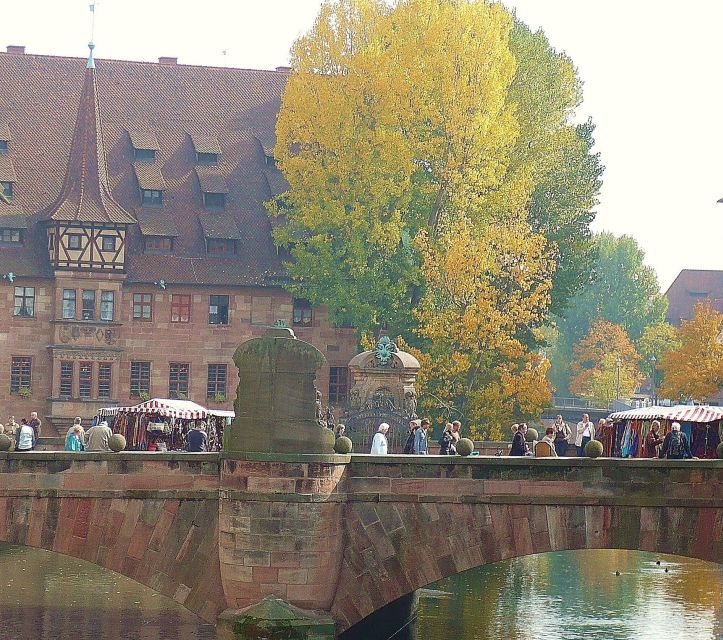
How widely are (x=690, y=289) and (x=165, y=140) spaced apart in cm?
7285

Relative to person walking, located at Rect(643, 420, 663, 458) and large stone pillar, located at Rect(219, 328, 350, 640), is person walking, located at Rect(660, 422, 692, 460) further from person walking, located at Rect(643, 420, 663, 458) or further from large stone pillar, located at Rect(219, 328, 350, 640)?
large stone pillar, located at Rect(219, 328, 350, 640)

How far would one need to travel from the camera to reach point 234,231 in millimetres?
66875

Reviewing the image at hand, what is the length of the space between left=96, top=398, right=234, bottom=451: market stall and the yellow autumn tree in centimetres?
1120

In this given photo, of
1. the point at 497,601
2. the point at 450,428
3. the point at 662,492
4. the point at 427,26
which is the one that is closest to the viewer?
the point at 662,492

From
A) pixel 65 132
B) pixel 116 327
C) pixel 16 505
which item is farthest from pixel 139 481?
pixel 65 132

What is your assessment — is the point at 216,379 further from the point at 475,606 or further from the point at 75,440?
the point at 75,440

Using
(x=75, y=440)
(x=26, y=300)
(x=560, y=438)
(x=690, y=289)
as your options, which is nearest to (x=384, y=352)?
(x=560, y=438)

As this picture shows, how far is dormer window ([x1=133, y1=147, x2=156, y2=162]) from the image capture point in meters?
68.5

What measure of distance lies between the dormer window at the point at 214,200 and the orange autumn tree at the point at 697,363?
64.4ft

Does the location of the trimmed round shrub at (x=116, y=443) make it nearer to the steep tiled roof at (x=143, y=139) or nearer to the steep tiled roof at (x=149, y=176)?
the steep tiled roof at (x=149, y=176)

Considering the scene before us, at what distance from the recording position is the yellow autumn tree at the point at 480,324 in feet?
185

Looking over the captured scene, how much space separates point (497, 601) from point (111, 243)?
28.2m

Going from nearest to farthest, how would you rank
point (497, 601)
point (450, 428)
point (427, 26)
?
point (450, 428) < point (497, 601) < point (427, 26)

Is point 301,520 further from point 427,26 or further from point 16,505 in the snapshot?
point 427,26
